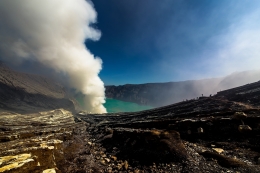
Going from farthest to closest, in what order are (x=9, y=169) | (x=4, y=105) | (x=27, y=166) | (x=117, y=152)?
1. (x=4, y=105)
2. (x=117, y=152)
3. (x=27, y=166)
4. (x=9, y=169)

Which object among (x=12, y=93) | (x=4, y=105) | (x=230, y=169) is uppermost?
(x=12, y=93)

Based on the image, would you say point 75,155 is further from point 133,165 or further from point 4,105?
point 4,105

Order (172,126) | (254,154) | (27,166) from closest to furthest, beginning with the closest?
(27,166) < (254,154) < (172,126)

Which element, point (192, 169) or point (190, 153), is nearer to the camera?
point (192, 169)

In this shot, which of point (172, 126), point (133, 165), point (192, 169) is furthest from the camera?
point (172, 126)

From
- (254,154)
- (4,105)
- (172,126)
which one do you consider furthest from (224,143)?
(4,105)

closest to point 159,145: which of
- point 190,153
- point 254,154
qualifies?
point 190,153

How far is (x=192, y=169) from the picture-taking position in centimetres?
1791

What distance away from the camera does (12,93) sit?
199 m

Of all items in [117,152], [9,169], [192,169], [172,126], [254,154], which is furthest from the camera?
[172,126]

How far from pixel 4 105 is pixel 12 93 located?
40251 mm

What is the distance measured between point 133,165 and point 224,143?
1617 centimetres

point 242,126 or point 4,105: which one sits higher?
point 4,105

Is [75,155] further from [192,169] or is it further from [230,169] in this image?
[230,169]
